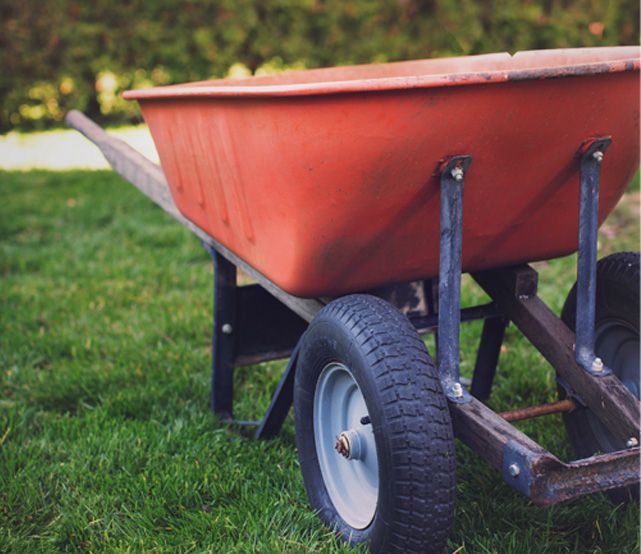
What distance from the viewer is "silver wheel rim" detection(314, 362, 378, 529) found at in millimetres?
1722

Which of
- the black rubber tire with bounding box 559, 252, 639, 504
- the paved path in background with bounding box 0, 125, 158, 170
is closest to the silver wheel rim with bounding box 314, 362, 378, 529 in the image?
the black rubber tire with bounding box 559, 252, 639, 504

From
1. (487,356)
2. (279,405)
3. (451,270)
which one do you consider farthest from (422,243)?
(487,356)

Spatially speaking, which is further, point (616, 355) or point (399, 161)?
point (616, 355)

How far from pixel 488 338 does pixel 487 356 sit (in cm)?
6

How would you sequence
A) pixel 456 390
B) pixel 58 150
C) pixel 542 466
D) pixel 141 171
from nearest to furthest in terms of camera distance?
pixel 542 466, pixel 456 390, pixel 141 171, pixel 58 150

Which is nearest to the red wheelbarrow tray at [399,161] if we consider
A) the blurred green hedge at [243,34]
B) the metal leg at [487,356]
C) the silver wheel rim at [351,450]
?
the silver wheel rim at [351,450]

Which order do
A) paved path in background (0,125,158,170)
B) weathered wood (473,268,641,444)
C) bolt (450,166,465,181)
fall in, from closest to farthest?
bolt (450,166,465,181) → weathered wood (473,268,641,444) → paved path in background (0,125,158,170)

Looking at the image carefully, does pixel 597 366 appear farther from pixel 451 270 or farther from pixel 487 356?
pixel 487 356

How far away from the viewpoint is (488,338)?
93.9 inches

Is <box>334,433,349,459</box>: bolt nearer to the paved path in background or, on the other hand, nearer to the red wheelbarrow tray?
the red wheelbarrow tray

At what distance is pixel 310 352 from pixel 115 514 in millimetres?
625


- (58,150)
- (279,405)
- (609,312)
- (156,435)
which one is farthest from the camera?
(58,150)

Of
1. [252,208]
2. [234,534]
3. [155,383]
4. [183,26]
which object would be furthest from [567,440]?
[183,26]

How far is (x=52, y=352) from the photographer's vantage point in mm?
3008
